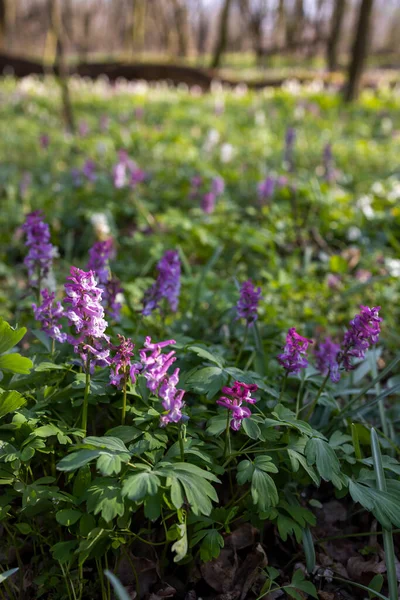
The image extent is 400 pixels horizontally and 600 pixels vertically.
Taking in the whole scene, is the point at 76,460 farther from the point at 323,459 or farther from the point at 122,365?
the point at 323,459

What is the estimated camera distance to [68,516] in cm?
170

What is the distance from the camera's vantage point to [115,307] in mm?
2588

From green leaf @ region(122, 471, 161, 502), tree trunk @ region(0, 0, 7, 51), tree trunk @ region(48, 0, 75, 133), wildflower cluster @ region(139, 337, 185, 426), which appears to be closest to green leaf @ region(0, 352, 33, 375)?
wildflower cluster @ region(139, 337, 185, 426)

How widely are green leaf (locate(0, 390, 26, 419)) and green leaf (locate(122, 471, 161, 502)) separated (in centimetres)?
50

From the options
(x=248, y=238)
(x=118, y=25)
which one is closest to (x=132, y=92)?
(x=248, y=238)

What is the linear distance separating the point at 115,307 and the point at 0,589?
127 cm

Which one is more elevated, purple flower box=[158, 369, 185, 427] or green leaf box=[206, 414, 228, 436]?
purple flower box=[158, 369, 185, 427]

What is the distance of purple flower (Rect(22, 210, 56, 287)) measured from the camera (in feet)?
7.88

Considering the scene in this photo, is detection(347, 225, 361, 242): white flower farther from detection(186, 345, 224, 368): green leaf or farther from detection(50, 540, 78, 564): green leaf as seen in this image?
detection(50, 540, 78, 564): green leaf

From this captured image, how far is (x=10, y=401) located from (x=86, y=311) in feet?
1.37

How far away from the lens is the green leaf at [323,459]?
1734 mm

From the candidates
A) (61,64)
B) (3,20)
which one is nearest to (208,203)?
(61,64)

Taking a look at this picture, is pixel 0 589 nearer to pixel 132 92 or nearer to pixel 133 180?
pixel 133 180

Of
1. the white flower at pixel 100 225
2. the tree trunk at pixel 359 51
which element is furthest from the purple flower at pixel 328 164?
the tree trunk at pixel 359 51
